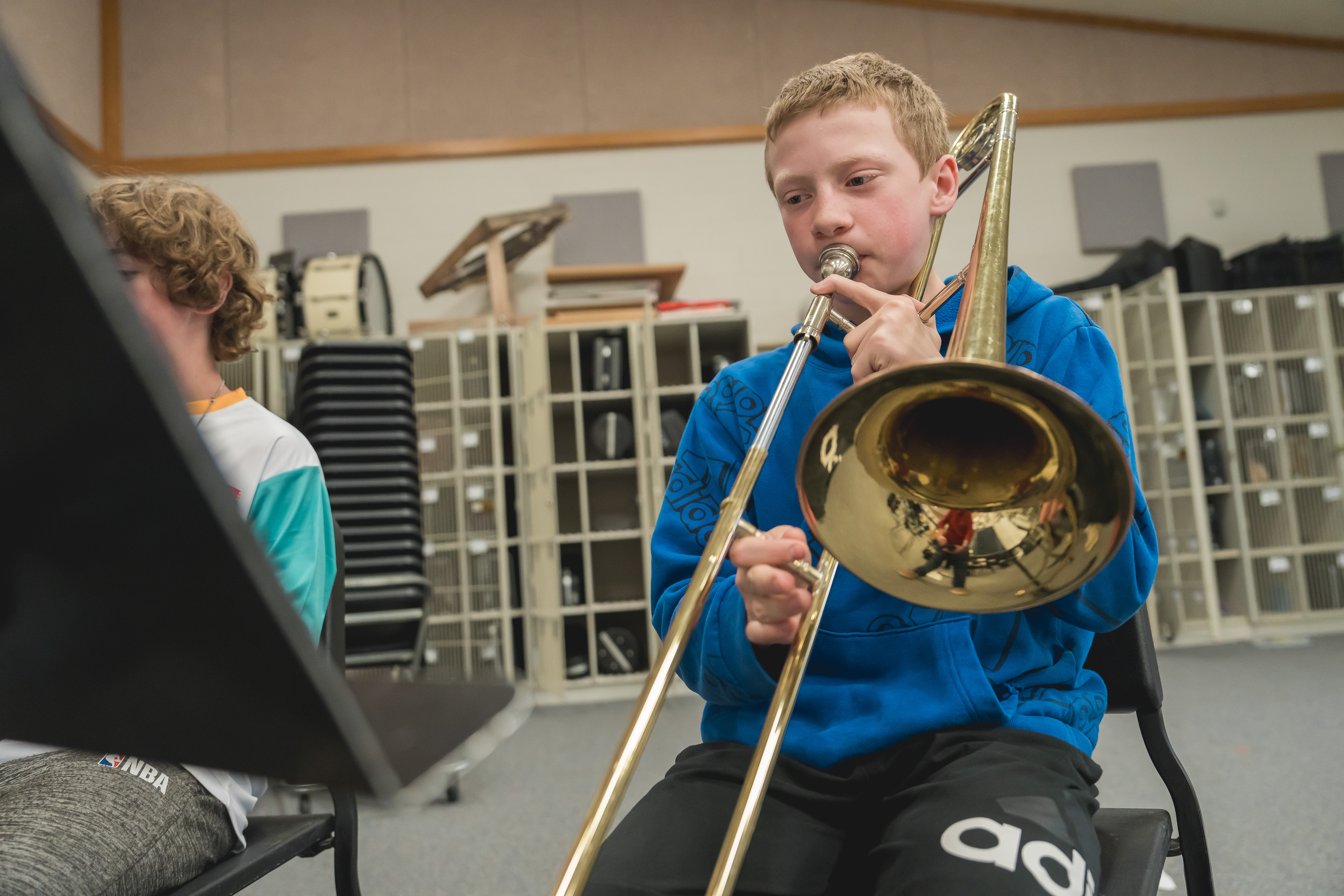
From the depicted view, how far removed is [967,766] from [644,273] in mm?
5065

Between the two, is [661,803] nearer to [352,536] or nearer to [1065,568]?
[1065,568]

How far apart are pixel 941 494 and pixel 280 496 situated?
89 centimetres

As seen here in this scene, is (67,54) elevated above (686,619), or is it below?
above

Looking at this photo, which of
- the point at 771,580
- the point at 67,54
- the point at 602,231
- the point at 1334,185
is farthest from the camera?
the point at 1334,185

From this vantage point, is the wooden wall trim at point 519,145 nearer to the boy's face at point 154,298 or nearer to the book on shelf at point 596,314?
the book on shelf at point 596,314

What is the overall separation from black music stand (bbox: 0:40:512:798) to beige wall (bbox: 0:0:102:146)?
21.3ft

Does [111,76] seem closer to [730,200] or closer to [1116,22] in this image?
[730,200]

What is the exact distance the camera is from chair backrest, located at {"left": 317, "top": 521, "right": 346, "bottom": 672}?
1327 millimetres

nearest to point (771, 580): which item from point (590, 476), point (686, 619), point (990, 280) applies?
point (686, 619)

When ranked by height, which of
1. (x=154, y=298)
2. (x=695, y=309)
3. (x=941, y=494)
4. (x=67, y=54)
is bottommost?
(x=941, y=494)

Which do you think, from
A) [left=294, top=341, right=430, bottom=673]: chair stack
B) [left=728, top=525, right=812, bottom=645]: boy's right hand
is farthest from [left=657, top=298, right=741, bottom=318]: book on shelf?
[left=728, top=525, right=812, bottom=645]: boy's right hand

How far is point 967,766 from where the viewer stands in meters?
0.89

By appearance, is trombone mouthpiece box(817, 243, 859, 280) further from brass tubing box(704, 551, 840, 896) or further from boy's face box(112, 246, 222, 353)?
boy's face box(112, 246, 222, 353)

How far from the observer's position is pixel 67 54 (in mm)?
6176
